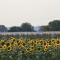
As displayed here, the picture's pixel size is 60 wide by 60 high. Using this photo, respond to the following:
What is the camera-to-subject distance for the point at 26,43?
30.7 feet

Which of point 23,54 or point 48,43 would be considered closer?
point 23,54

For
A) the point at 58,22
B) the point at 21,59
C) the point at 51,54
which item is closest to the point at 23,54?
the point at 21,59

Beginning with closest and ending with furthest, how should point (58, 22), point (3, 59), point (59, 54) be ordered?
point (3, 59)
point (59, 54)
point (58, 22)

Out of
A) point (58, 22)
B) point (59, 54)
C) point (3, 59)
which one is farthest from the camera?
point (58, 22)

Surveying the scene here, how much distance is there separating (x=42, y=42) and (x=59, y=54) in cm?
55

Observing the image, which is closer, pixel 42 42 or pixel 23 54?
pixel 23 54

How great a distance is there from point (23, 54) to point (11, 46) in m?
0.37

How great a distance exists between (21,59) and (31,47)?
20.1 inches

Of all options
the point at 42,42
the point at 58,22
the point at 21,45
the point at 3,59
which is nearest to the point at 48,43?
the point at 42,42

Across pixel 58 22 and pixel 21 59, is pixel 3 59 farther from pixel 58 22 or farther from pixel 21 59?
pixel 58 22

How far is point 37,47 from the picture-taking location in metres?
8.94

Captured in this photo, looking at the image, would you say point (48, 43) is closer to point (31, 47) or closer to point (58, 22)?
point (31, 47)

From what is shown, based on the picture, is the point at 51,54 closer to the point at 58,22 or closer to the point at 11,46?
the point at 11,46

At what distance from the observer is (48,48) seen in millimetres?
9023
